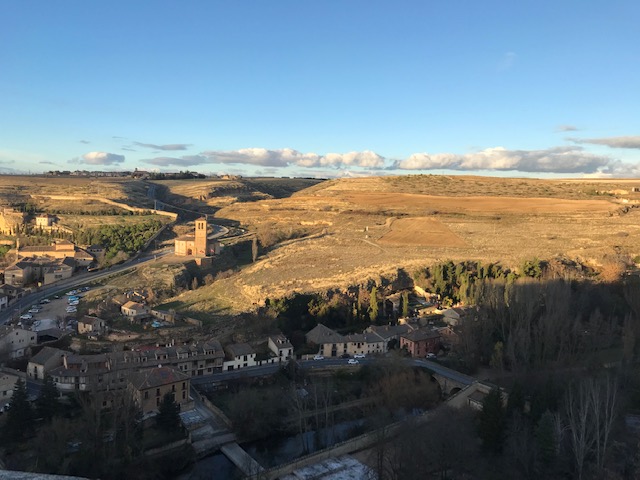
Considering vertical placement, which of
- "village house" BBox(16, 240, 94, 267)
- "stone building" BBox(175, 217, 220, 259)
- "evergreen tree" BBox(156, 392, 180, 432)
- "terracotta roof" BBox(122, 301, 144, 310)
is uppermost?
"stone building" BBox(175, 217, 220, 259)

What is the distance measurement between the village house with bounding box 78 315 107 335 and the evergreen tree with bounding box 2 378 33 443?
10148mm

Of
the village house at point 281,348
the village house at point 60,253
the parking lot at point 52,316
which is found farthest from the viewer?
the village house at point 60,253

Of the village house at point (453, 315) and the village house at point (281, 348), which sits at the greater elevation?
the village house at point (453, 315)

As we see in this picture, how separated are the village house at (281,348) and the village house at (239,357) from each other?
50.6 inches

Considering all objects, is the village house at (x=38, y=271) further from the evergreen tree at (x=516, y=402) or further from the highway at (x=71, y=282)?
the evergreen tree at (x=516, y=402)

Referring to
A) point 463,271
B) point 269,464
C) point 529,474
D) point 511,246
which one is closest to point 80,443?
point 269,464

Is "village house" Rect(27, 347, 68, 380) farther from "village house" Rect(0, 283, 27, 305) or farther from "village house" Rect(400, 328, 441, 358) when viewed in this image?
"village house" Rect(400, 328, 441, 358)

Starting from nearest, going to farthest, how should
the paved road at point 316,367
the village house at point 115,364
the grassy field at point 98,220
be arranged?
the village house at point 115,364
the paved road at point 316,367
the grassy field at point 98,220

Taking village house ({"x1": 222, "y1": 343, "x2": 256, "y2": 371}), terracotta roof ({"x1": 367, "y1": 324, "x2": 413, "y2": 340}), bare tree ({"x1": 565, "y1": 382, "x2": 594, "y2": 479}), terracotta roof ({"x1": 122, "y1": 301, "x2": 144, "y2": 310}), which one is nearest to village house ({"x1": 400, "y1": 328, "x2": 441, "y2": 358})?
terracotta roof ({"x1": 367, "y1": 324, "x2": 413, "y2": 340})

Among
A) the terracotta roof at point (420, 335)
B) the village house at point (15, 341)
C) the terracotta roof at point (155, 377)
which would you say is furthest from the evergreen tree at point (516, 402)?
the village house at point (15, 341)

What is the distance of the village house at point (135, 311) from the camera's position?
32438 millimetres

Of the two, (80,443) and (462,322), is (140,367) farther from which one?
(462,322)

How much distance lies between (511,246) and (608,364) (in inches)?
823

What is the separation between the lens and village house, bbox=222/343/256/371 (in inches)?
1086
